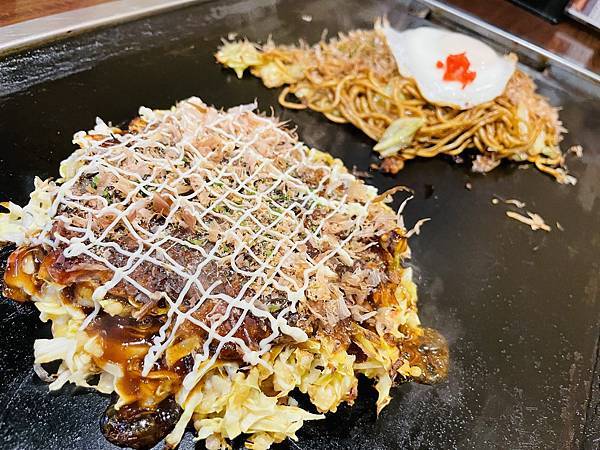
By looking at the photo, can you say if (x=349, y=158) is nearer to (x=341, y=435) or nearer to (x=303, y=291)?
(x=303, y=291)

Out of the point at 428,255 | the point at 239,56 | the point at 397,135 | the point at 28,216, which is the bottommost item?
the point at 428,255

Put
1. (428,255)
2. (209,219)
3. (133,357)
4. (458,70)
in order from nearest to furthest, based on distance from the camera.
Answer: (133,357)
(209,219)
(428,255)
(458,70)

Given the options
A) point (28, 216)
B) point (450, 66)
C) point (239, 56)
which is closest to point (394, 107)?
point (450, 66)

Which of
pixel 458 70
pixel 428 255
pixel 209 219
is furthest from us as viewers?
pixel 458 70

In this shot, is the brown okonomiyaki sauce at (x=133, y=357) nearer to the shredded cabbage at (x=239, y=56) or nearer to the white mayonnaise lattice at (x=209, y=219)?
the white mayonnaise lattice at (x=209, y=219)

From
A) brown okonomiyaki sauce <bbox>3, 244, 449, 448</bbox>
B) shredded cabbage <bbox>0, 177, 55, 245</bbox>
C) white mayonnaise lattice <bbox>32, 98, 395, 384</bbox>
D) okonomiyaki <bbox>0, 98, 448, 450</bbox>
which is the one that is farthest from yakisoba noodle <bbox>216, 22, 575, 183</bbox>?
brown okonomiyaki sauce <bbox>3, 244, 449, 448</bbox>

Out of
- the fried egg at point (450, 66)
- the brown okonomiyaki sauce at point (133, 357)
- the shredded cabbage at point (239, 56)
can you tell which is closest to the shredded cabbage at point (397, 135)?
the fried egg at point (450, 66)

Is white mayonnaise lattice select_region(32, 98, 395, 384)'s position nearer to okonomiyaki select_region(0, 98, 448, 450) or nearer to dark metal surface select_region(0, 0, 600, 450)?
okonomiyaki select_region(0, 98, 448, 450)

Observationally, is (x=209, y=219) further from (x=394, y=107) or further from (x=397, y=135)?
(x=394, y=107)
